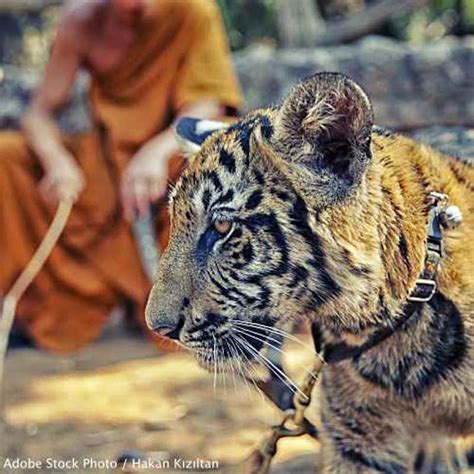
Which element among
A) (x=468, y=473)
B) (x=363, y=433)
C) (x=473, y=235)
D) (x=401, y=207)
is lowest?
(x=468, y=473)

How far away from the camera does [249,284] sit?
2611 millimetres

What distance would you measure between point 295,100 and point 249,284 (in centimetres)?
45

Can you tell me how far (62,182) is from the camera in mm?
5344

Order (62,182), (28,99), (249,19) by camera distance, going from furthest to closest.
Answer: (249,19)
(28,99)
(62,182)

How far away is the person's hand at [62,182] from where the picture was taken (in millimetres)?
5344

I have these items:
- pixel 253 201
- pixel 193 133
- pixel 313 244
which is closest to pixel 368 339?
pixel 313 244

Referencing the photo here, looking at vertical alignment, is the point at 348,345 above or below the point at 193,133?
below

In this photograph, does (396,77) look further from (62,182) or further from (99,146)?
(62,182)

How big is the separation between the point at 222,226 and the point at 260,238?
0.10m

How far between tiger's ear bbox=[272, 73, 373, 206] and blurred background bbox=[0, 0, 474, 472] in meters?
1.19

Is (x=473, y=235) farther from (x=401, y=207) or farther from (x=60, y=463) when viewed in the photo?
(x=60, y=463)

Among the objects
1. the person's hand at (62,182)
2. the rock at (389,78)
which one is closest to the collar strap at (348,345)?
the person's hand at (62,182)

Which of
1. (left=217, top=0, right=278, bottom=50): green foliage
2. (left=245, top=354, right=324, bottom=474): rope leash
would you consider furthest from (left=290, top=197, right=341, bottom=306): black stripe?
(left=217, top=0, right=278, bottom=50): green foliage

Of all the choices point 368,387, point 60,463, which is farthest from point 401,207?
point 60,463
